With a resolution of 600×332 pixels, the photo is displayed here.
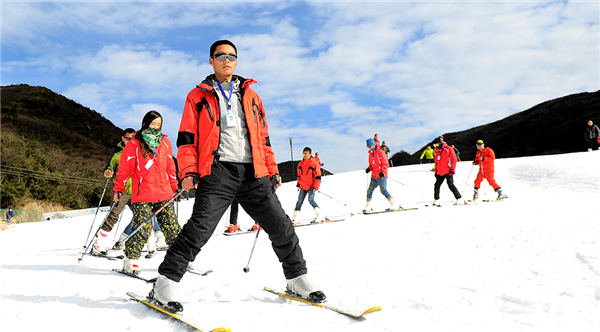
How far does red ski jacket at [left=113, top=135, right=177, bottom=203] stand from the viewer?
437cm

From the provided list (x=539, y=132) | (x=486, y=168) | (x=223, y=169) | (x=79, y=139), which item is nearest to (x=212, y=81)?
(x=223, y=169)

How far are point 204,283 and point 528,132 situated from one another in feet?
181

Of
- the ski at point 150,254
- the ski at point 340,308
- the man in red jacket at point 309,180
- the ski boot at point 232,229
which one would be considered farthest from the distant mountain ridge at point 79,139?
the ski at point 340,308

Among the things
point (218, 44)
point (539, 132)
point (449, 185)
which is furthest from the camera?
point (539, 132)

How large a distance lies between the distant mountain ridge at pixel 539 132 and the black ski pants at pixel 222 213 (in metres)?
45.9

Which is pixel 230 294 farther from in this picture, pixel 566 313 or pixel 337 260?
pixel 566 313

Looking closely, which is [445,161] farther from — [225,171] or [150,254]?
[225,171]

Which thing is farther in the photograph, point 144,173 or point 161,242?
point 161,242

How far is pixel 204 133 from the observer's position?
2.86 metres

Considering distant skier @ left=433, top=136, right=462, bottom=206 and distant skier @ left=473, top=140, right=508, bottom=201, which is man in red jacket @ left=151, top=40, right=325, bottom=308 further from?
distant skier @ left=473, top=140, right=508, bottom=201

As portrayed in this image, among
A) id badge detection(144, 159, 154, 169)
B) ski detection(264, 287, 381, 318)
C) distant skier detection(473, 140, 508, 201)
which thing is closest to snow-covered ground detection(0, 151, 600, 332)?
ski detection(264, 287, 381, 318)

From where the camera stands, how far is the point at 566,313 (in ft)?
9.39

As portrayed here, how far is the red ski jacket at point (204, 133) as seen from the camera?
9.26 feet

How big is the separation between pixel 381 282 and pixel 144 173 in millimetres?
2965
